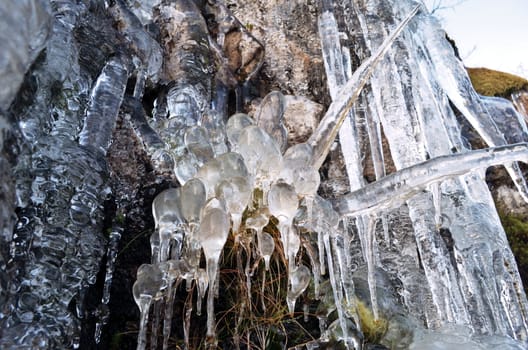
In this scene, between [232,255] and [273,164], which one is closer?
[273,164]

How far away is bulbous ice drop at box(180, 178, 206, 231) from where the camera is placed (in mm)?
1648

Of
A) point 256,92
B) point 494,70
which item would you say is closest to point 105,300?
point 256,92

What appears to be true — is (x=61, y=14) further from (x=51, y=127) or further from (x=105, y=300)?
(x=105, y=300)

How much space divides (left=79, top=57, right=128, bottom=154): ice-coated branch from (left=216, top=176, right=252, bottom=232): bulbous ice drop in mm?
858

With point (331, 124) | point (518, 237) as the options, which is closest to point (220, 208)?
point (331, 124)

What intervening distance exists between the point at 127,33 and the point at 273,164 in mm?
1756

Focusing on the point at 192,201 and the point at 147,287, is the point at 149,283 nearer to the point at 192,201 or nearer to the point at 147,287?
the point at 147,287

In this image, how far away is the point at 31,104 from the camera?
139 centimetres

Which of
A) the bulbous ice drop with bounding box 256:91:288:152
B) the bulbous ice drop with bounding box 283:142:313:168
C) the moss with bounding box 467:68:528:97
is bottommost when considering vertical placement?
the bulbous ice drop with bounding box 283:142:313:168

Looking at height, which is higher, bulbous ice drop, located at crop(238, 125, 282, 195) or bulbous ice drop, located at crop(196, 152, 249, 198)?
bulbous ice drop, located at crop(238, 125, 282, 195)

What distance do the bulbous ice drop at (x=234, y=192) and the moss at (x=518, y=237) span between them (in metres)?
2.85

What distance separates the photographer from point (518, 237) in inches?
152

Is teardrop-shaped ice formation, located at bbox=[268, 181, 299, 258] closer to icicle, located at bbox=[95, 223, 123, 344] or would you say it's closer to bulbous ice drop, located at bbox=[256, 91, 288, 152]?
bulbous ice drop, located at bbox=[256, 91, 288, 152]

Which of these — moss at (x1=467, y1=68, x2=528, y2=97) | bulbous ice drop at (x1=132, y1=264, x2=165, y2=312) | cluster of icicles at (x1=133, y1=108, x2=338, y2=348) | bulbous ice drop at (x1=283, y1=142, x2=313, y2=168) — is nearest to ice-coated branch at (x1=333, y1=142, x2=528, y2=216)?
cluster of icicles at (x1=133, y1=108, x2=338, y2=348)
